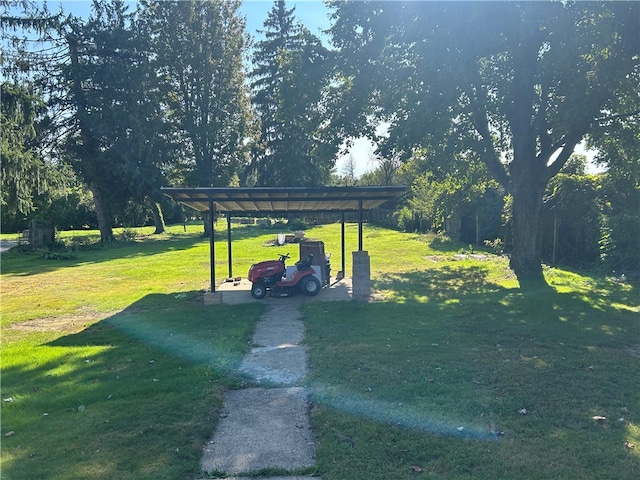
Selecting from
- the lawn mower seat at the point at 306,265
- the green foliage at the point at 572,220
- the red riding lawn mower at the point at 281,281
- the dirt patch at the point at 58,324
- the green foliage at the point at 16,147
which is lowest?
the dirt patch at the point at 58,324

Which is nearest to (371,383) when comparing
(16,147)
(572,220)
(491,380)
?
(491,380)

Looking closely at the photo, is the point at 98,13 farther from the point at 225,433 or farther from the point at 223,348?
the point at 225,433

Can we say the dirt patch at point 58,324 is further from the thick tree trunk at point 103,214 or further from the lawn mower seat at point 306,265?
the thick tree trunk at point 103,214

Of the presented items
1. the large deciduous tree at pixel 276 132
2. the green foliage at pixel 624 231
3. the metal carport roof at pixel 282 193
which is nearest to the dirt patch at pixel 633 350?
the metal carport roof at pixel 282 193

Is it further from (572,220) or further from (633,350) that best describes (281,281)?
(572,220)

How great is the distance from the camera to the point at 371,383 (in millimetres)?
4738

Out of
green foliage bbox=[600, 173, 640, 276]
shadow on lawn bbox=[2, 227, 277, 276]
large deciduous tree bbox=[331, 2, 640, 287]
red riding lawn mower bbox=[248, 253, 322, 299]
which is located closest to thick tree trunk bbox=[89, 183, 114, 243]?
shadow on lawn bbox=[2, 227, 277, 276]

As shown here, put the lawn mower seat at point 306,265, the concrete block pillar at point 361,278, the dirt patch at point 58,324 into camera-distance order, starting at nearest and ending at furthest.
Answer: the dirt patch at point 58,324
the concrete block pillar at point 361,278
the lawn mower seat at point 306,265

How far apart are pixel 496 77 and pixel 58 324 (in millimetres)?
11658

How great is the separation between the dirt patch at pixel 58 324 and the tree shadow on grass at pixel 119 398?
24.6 inches

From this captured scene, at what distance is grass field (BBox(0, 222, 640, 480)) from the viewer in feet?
10.6

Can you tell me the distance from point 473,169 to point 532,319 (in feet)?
30.9

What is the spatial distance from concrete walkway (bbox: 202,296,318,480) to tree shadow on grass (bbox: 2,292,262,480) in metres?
0.17

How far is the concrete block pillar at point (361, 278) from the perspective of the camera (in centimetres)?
952
